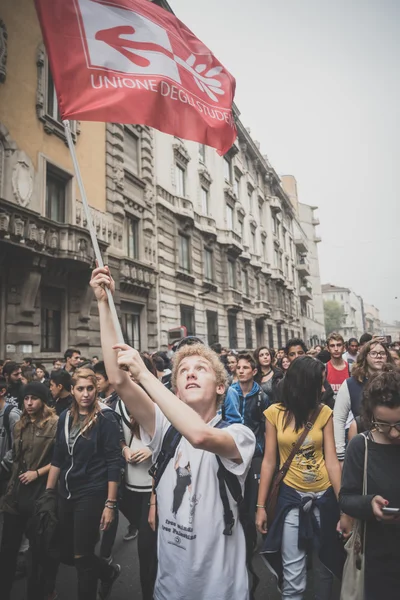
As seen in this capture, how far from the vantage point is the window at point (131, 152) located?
46.2 ft

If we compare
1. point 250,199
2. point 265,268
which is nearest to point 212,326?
point 265,268

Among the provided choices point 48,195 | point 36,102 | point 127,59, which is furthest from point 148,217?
point 127,59

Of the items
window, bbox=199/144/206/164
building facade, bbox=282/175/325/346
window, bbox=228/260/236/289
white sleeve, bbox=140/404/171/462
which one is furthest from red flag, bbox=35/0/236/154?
building facade, bbox=282/175/325/346

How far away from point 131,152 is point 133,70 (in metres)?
12.2

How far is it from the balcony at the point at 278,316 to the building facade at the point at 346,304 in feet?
200

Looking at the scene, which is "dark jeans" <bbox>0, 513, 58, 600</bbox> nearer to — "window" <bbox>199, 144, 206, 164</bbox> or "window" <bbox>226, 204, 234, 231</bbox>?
"window" <bbox>199, 144, 206, 164</bbox>

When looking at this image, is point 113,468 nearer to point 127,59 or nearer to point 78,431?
point 78,431

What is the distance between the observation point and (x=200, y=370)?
1.83m

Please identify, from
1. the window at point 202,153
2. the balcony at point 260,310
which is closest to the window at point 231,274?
the balcony at point 260,310

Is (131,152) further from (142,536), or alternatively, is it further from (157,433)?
(157,433)

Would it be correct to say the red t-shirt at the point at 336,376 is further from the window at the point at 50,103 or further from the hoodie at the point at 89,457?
the window at the point at 50,103

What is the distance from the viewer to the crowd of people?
1.71 metres

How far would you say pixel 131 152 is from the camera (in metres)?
14.5

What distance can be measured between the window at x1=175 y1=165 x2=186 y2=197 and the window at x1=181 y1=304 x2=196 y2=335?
5358mm
